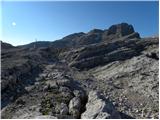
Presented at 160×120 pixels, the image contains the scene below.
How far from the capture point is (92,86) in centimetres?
4169

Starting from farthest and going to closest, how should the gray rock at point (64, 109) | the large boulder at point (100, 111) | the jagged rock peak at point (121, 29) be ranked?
the jagged rock peak at point (121, 29) < the gray rock at point (64, 109) < the large boulder at point (100, 111)

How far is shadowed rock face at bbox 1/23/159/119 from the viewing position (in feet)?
76.3

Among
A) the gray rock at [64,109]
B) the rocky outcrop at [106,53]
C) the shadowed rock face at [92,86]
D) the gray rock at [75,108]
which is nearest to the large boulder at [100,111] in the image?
the shadowed rock face at [92,86]

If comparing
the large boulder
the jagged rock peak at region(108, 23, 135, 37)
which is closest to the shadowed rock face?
the large boulder

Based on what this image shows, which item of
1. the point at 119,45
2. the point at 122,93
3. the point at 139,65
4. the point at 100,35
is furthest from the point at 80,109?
the point at 100,35

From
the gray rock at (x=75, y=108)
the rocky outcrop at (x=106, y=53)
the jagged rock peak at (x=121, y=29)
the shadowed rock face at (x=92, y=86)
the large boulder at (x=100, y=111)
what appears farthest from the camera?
the jagged rock peak at (x=121, y=29)

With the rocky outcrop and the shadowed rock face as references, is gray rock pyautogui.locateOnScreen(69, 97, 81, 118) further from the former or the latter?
the rocky outcrop

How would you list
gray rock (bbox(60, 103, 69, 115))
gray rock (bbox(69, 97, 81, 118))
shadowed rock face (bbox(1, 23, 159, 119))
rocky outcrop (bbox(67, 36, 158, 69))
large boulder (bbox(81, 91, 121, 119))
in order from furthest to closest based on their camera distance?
rocky outcrop (bbox(67, 36, 158, 69))
shadowed rock face (bbox(1, 23, 159, 119))
gray rock (bbox(60, 103, 69, 115))
gray rock (bbox(69, 97, 81, 118))
large boulder (bbox(81, 91, 121, 119))

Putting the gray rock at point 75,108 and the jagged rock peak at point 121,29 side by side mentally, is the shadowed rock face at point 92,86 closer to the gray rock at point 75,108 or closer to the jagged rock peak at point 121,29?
the gray rock at point 75,108

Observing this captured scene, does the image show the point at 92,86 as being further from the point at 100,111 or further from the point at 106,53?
the point at 106,53

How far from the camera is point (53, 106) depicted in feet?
82.6

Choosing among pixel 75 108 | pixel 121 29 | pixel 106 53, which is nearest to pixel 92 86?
pixel 75 108

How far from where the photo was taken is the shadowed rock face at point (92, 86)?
76.3ft

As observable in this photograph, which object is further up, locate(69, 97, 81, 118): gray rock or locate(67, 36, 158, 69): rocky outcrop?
locate(67, 36, 158, 69): rocky outcrop
